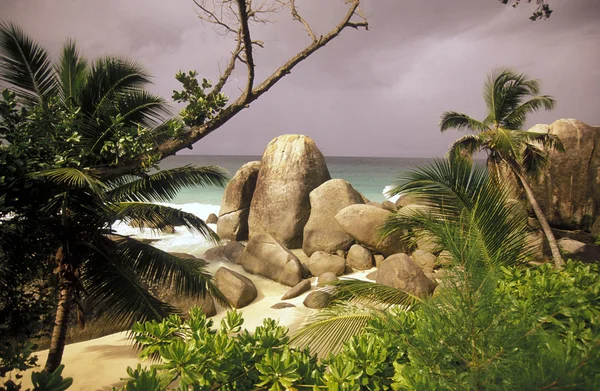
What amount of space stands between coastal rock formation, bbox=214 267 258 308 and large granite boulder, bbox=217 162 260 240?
241 inches

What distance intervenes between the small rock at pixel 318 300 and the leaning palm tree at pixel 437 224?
82 mm

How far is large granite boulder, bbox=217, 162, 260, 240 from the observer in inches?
549

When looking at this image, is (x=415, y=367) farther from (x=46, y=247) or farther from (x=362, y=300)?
(x=46, y=247)

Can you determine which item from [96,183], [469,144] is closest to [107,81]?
[96,183]

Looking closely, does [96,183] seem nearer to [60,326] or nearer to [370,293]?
[60,326]

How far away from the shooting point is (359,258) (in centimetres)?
957

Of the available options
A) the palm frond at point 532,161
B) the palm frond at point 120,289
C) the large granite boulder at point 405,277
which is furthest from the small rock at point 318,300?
the palm frond at point 532,161

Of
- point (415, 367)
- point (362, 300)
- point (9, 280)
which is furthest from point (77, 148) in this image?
point (415, 367)

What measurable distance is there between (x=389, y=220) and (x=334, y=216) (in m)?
6.82

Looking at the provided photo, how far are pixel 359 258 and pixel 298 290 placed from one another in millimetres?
2553

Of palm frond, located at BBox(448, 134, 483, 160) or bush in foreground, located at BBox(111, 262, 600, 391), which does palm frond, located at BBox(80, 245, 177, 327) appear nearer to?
bush in foreground, located at BBox(111, 262, 600, 391)

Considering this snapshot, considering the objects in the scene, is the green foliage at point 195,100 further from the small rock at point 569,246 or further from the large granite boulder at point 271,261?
the small rock at point 569,246

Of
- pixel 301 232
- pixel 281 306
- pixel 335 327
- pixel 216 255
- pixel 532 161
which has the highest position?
pixel 532 161

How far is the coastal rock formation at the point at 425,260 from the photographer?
860cm
